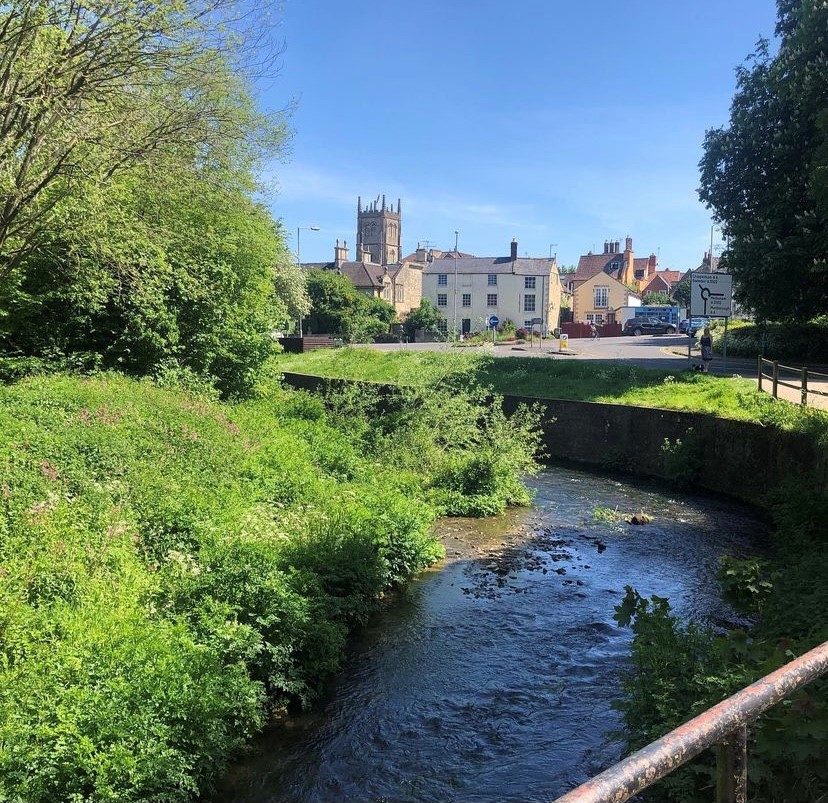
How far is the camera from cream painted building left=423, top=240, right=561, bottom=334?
83.4m

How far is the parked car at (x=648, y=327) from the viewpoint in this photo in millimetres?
62781

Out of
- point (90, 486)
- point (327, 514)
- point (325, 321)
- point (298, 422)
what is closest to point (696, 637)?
point (327, 514)

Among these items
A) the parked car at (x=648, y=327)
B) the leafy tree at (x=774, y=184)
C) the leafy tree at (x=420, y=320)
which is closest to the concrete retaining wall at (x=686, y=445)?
the leafy tree at (x=774, y=184)

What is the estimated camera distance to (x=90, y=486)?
919 centimetres

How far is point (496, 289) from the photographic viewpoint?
84188mm

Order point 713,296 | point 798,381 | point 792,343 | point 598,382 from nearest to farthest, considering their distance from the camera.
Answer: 1. point 798,381
2. point 713,296
3. point 598,382
4. point 792,343

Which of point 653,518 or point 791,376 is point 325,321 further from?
point 653,518

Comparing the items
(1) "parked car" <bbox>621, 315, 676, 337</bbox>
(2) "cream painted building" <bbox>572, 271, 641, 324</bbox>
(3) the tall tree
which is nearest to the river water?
(3) the tall tree

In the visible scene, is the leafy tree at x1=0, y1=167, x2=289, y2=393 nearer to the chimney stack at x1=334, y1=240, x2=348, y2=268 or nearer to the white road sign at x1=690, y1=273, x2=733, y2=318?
the white road sign at x1=690, y1=273, x2=733, y2=318

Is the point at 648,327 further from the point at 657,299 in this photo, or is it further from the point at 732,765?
the point at 732,765

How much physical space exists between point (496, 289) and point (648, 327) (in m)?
25.0

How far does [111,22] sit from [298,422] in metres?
9.83

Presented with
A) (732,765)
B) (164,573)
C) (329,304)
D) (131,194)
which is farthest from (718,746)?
(329,304)

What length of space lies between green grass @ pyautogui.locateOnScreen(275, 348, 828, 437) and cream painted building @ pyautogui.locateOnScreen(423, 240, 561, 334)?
166ft
